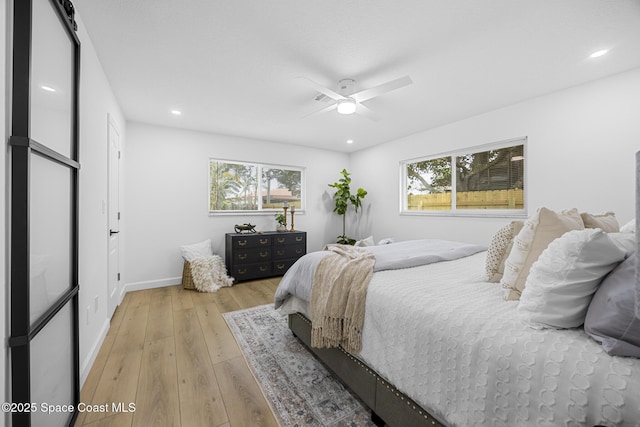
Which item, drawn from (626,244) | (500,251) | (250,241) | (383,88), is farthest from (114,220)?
(626,244)

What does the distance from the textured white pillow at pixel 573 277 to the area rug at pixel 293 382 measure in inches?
42.7

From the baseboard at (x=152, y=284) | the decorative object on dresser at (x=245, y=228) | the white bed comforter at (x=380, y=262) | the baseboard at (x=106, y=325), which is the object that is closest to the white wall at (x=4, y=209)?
the baseboard at (x=106, y=325)

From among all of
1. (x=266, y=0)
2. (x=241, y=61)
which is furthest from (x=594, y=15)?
(x=241, y=61)

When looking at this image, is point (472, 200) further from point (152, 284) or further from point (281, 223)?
point (152, 284)

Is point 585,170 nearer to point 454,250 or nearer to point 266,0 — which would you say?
point 454,250

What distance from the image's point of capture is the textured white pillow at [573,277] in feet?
3.07

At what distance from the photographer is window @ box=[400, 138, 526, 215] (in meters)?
3.35

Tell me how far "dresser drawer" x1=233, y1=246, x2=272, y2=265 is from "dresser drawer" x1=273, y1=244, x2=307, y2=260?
0.13 metres

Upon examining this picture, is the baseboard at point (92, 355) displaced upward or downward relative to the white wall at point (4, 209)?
downward

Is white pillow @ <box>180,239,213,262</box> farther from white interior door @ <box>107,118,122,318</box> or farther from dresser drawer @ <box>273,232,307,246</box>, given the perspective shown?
dresser drawer @ <box>273,232,307,246</box>

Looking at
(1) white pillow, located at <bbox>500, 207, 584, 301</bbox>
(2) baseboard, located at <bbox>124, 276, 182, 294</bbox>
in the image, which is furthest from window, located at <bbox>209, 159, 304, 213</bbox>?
(1) white pillow, located at <bbox>500, 207, 584, 301</bbox>

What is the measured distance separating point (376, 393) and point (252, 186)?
13.3 ft

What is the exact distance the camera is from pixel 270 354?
2.12m

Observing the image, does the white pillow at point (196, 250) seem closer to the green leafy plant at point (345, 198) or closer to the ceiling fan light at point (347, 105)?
the green leafy plant at point (345, 198)
